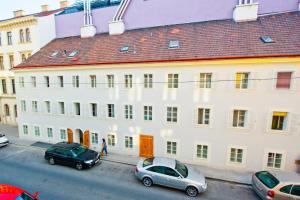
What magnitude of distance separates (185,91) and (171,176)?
19.8 feet

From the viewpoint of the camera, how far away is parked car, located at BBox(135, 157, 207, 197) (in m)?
9.62

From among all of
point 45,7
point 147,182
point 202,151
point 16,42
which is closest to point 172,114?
point 202,151

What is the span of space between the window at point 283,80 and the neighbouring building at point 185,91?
2.0 inches

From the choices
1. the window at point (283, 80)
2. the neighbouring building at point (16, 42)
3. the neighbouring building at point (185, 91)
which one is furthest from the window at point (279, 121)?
the neighbouring building at point (16, 42)

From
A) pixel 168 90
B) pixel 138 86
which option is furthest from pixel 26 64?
pixel 168 90

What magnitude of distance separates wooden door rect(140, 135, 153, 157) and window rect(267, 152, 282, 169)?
863cm

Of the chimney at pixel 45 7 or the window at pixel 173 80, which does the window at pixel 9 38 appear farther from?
the window at pixel 173 80

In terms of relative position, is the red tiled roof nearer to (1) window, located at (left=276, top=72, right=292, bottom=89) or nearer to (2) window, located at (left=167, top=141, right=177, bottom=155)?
(1) window, located at (left=276, top=72, right=292, bottom=89)

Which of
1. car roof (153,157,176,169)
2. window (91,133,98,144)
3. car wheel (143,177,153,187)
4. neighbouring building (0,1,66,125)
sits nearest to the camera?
car roof (153,157,176,169)

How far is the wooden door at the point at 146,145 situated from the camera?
1416cm

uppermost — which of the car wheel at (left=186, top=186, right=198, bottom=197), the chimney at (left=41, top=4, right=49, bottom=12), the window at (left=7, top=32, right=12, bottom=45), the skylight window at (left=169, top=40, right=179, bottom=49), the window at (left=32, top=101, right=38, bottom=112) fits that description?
the chimney at (left=41, top=4, right=49, bottom=12)

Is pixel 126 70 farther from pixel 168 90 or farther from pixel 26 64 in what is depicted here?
pixel 26 64

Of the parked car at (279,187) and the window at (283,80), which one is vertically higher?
the window at (283,80)

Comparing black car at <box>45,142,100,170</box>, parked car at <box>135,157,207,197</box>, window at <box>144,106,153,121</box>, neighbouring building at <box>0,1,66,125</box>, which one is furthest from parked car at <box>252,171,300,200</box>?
neighbouring building at <box>0,1,66,125</box>
